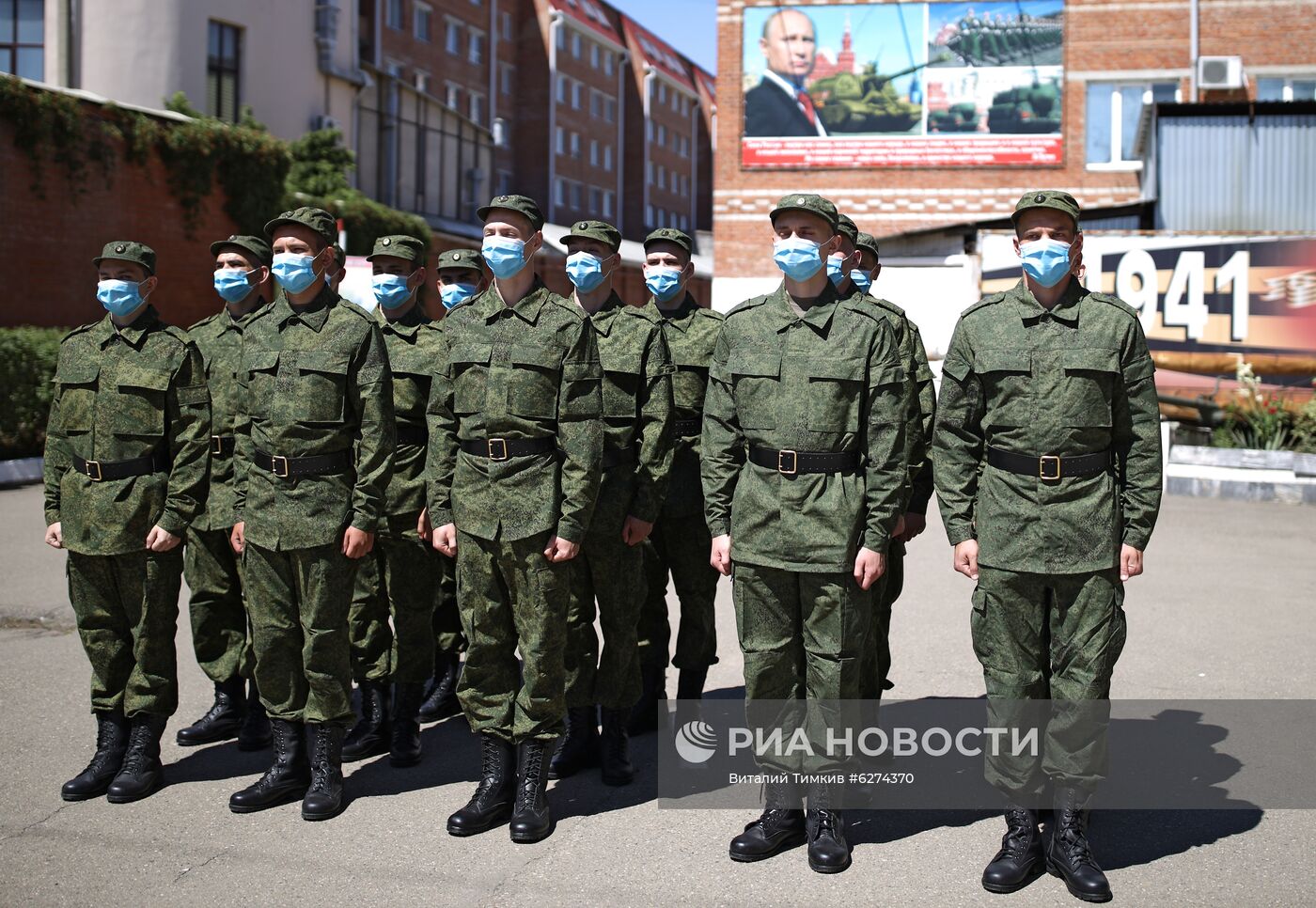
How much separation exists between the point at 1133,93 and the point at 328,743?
27524 millimetres

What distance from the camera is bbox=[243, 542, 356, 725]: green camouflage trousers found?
4945 millimetres

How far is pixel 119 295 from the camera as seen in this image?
5.26 metres

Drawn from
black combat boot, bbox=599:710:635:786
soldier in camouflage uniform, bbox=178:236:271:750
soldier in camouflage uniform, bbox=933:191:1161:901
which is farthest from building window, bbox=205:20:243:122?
soldier in camouflage uniform, bbox=933:191:1161:901

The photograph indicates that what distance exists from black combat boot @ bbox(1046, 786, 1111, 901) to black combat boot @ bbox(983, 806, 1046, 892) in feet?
0.18

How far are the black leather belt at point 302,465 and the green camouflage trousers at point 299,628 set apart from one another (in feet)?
0.96

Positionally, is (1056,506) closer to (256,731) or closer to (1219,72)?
(256,731)

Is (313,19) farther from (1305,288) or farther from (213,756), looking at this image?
(213,756)

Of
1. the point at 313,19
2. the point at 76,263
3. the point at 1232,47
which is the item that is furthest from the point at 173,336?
the point at 1232,47

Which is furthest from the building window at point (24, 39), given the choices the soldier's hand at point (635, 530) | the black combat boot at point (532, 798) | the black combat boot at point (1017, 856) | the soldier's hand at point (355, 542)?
the black combat boot at point (1017, 856)

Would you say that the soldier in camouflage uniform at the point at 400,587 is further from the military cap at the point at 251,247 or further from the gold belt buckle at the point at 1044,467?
the gold belt buckle at the point at 1044,467

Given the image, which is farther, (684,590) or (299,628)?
(684,590)

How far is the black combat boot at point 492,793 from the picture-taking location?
470 centimetres

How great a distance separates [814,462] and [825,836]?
1301mm

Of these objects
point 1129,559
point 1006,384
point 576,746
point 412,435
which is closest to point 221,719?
point 412,435
